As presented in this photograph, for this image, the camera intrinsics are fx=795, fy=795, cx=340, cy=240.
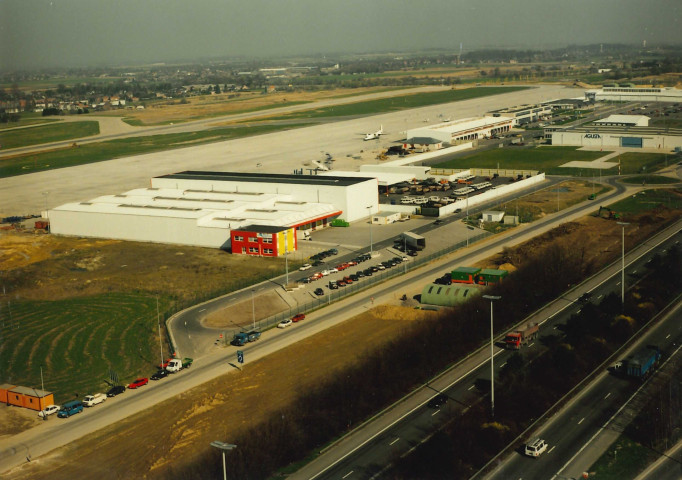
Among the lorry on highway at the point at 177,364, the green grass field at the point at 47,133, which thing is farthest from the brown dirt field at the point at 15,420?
the green grass field at the point at 47,133

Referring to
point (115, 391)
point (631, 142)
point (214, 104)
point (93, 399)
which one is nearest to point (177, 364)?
point (115, 391)

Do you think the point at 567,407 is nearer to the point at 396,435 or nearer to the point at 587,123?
the point at 396,435

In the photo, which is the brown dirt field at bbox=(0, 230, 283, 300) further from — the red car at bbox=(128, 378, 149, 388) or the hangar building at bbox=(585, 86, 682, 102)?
the hangar building at bbox=(585, 86, 682, 102)

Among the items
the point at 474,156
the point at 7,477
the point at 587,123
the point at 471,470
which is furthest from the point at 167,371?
the point at 587,123

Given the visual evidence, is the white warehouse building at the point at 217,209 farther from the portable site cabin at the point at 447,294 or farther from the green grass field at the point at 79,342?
the portable site cabin at the point at 447,294

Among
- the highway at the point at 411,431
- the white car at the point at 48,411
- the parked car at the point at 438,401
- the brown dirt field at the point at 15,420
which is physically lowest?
the brown dirt field at the point at 15,420

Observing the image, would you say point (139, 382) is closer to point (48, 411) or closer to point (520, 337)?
point (48, 411)
